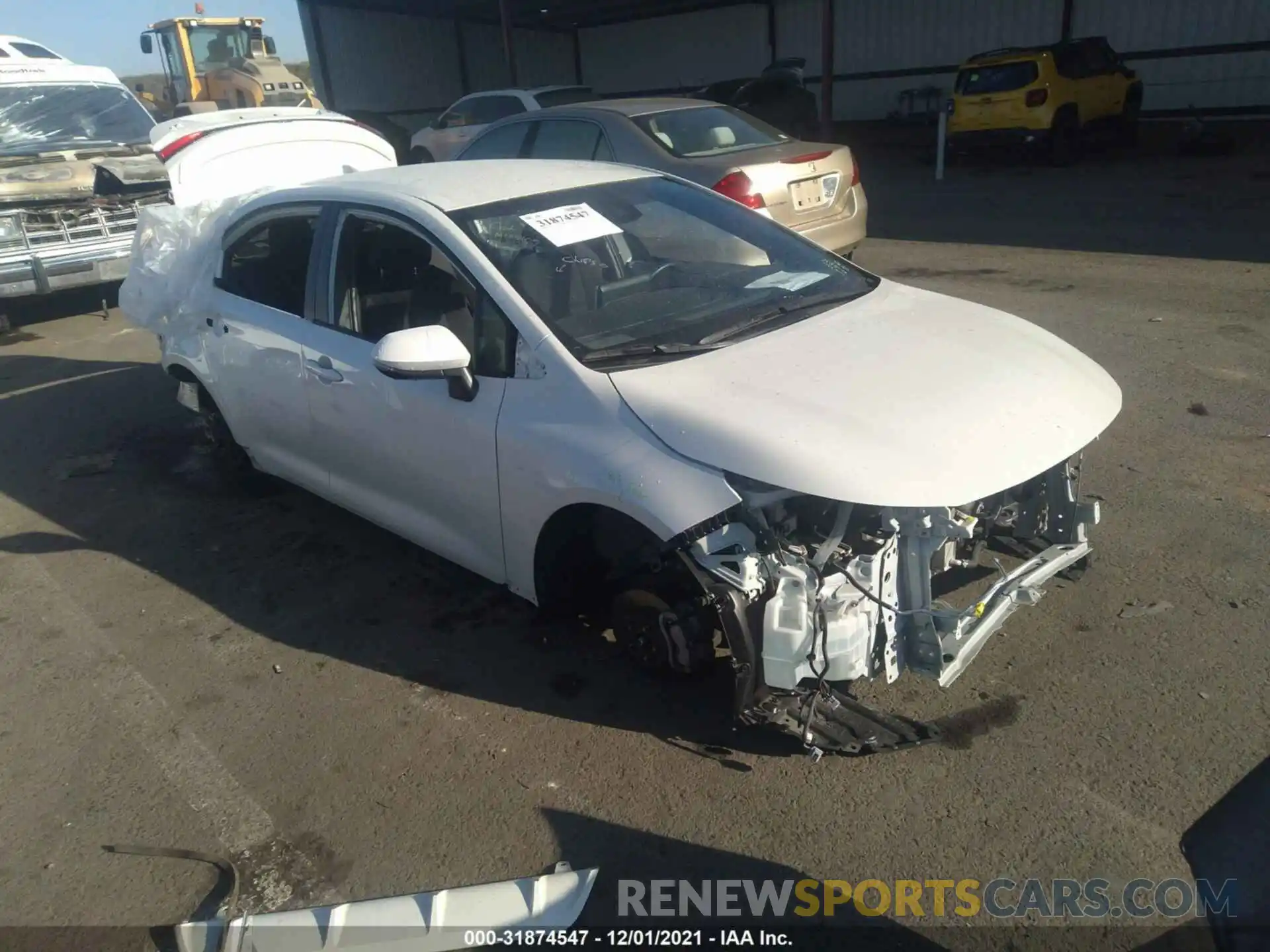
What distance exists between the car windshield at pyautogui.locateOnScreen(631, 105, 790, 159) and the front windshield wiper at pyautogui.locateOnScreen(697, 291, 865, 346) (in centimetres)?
469

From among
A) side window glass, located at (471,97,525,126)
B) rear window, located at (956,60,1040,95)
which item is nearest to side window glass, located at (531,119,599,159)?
side window glass, located at (471,97,525,126)

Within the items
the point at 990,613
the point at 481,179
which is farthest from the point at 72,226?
the point at 990,613

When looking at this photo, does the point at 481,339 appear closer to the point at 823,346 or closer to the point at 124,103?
the point at 823,346

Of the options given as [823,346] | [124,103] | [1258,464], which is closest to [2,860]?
[823,346]

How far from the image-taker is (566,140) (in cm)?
895

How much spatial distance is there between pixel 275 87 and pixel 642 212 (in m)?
21.1

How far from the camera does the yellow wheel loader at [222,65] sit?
21.6 meters

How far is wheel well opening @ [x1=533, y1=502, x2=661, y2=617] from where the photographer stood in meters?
3.27

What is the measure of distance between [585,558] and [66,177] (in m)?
8.16

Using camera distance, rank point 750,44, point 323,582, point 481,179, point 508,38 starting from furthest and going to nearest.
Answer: point 750,44, point 508,38, point 323,582, point 481,179

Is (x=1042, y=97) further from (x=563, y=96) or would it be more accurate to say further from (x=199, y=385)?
(x=199, y=385)

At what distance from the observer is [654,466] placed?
2943 mm

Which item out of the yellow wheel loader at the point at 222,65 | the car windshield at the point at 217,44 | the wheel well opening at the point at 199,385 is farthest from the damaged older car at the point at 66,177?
the car windshield at the point at 217,44

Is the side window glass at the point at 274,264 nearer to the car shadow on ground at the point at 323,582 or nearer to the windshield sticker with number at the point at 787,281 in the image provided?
the car shadow on ground at the point at 323,582
